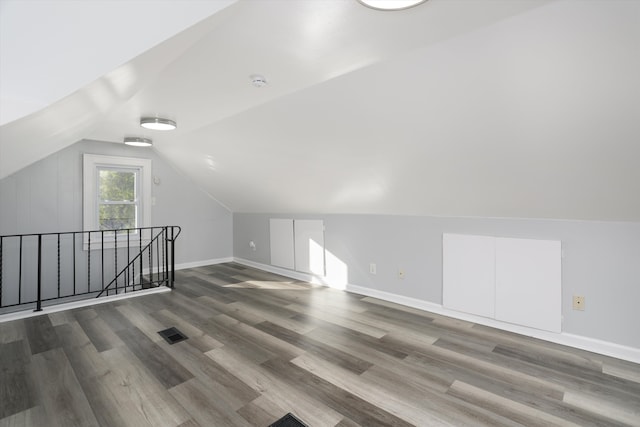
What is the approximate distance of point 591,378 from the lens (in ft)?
7.05

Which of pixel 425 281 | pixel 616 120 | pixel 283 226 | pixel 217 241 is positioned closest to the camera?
pixel 616 120

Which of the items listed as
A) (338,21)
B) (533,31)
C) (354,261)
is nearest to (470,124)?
(533,31)

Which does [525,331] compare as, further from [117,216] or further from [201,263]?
[117,216]

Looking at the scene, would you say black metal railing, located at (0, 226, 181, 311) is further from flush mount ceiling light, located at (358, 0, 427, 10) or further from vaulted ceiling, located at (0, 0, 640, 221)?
flush mount ceiling light, located at (358, 0, 427, 10)

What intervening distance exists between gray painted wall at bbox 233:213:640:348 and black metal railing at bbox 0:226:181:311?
2506 millimetres

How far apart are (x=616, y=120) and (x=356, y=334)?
2.36 meters

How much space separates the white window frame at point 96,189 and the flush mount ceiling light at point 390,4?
490cm

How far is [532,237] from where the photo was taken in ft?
9.26

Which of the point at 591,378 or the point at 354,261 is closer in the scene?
the point at 591,378

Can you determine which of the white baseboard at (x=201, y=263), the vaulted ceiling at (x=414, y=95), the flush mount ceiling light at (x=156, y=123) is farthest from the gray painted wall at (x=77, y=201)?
the flush mount ceiling light at (x=156, y=123)

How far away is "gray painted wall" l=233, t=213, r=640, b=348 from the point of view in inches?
95.1

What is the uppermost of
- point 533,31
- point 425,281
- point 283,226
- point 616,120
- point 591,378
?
point 533,31

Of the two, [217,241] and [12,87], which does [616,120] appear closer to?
[12,87]

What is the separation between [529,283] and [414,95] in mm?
1951
